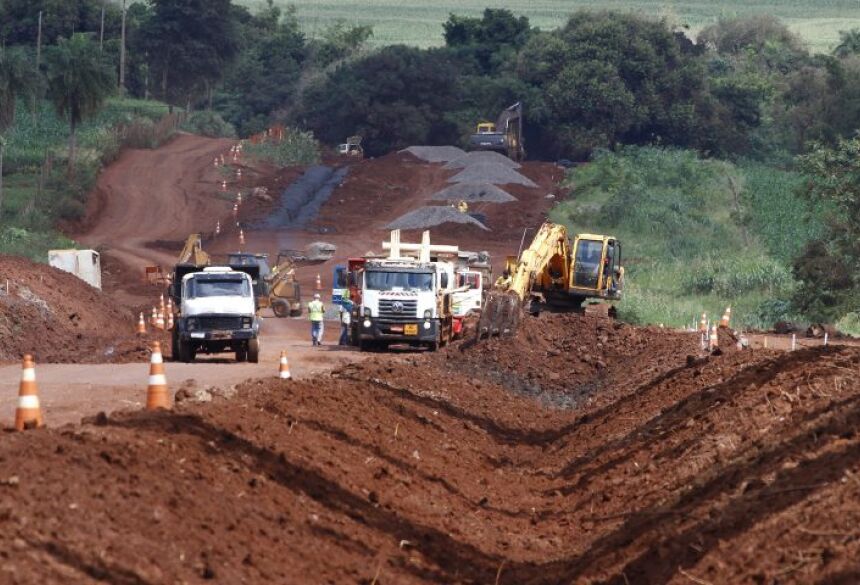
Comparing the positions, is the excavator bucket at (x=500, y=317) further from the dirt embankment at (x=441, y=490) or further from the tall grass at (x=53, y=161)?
the tall grass at (x=53, y=161)

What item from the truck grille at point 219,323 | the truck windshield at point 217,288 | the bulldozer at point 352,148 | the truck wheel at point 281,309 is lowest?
the truck wheel at point 281,309

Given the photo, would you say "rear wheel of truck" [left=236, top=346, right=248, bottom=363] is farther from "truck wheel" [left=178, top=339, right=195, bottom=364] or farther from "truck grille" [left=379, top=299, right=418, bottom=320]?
"truck grille" [left=379, top=299, right=418, bottom=320]

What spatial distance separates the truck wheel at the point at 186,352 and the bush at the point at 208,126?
73447mm

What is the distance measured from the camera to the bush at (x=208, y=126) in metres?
108

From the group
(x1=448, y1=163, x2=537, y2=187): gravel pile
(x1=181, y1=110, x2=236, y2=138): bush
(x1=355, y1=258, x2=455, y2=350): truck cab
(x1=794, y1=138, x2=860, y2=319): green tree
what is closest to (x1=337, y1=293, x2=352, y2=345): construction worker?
(x1=355, y1=258, x2=455, y2=350): truck cab

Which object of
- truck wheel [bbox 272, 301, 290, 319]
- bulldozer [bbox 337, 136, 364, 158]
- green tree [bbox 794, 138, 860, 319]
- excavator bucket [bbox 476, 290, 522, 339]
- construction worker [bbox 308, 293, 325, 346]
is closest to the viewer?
excavator bucket [bbox 476, 290, 522, 339]

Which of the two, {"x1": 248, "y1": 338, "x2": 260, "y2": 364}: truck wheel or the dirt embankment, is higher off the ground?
the dirt embankment

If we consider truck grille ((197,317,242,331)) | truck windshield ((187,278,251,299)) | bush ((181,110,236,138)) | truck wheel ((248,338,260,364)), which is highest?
truck windshield ((187,278,251,299))

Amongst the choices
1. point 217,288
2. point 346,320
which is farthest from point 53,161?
point 217,288

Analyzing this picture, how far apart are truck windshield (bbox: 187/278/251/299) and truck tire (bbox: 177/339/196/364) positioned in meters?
1.02

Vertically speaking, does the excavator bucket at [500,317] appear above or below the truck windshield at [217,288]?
below

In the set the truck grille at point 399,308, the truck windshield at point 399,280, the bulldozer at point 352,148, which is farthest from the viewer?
the bulldozer at point 352,148

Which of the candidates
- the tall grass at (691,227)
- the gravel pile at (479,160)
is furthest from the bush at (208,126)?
the tall grass at (691,227)

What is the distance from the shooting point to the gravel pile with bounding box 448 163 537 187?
8544 centimetres
